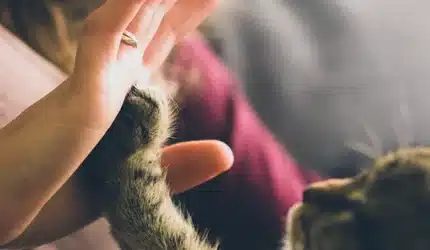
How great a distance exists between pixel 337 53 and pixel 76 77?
0.20 m

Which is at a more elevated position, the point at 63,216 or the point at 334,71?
the point at 334,71

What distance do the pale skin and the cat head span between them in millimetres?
73

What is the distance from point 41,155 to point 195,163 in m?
0.11

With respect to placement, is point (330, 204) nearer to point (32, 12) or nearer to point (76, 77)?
point (76, 77)

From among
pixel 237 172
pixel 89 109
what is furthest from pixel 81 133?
pixel 237 172

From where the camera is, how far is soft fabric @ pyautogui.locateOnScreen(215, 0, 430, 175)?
17.5 inches

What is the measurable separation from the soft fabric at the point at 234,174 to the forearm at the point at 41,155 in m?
0.05

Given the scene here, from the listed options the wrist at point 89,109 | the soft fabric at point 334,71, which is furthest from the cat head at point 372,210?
the wrist at point 89,109

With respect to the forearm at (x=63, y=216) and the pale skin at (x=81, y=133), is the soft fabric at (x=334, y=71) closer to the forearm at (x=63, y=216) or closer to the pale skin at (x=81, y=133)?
the pale skin at (x=81, y=133)

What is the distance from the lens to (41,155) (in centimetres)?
47

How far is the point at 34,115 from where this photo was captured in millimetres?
492

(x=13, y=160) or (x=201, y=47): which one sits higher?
(x=201, y=47)

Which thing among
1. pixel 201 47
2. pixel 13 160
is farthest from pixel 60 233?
pixel 201 47

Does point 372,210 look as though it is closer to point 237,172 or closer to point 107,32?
point 237,172
